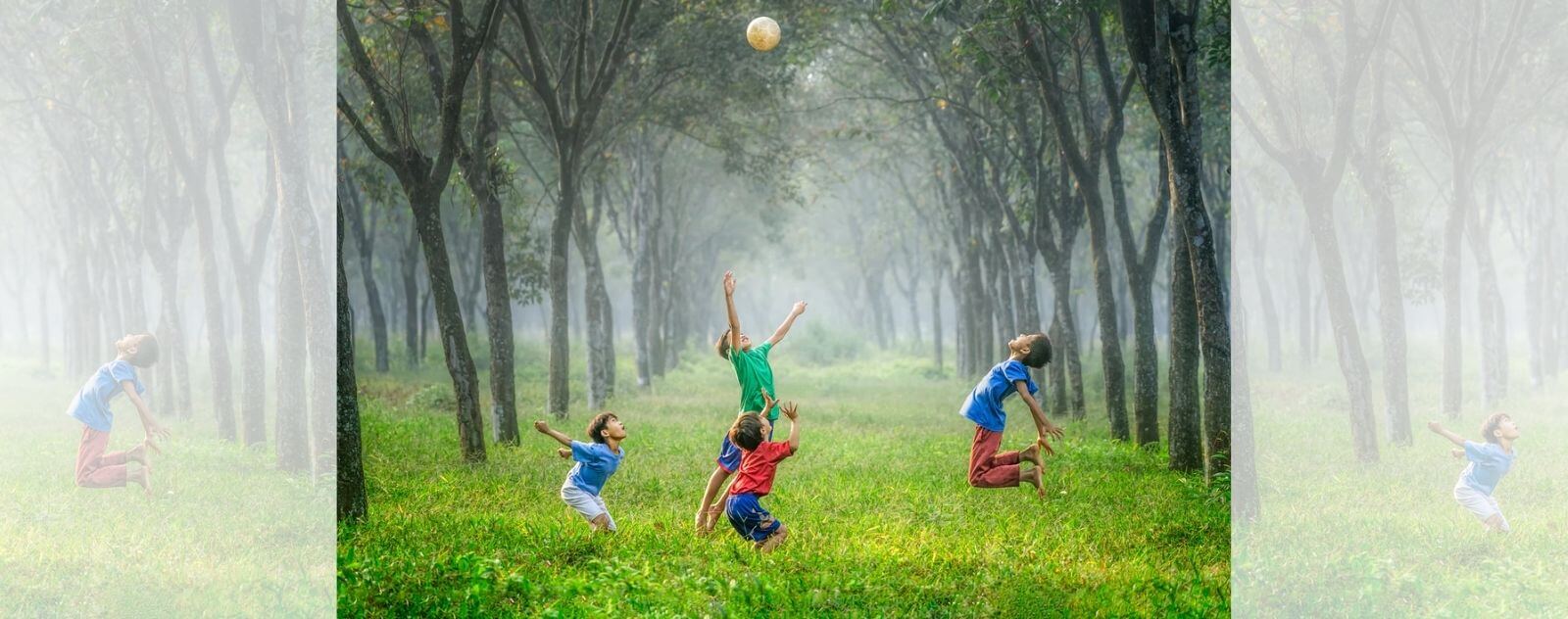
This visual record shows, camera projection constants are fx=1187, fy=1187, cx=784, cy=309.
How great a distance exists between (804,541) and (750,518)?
66 centimetres

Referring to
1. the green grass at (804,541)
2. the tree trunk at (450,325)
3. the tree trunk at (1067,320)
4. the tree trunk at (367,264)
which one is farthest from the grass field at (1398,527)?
the tree trunk at (367,264)

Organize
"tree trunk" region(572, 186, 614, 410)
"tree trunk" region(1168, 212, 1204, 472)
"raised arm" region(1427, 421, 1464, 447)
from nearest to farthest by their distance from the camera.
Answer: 1. "raised arm" region(1427, 421, 1464, 447)
2. "tree trunk" region(1168, 212, 1204, 472)
3. "tree trunk" region(572, 186, 614, 410)

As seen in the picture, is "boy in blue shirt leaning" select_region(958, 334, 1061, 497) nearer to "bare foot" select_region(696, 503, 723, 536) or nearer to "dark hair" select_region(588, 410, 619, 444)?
"bare foot" select_region(696, 503, 723, 536)

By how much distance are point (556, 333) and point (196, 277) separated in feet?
24.8

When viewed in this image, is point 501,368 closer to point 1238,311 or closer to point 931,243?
point 1238,311

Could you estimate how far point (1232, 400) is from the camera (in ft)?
32.5

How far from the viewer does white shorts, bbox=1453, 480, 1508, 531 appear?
954cm

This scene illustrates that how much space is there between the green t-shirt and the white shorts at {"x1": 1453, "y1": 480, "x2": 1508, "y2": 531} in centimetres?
574

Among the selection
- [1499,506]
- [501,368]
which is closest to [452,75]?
[501,368]

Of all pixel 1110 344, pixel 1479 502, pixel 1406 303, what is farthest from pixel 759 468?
pixel 1110 344

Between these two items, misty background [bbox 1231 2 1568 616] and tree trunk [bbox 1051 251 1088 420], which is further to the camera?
tree trunk [bbox 1051 251 1088 420]

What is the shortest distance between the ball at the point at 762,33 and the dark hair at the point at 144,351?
641 centimetres

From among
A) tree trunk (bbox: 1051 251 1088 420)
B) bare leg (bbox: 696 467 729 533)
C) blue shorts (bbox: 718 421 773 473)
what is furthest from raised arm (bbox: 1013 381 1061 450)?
tree trunk (bbox: 1051 251 1088 420)

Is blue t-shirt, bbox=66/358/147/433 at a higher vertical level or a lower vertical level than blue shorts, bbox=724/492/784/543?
higher
